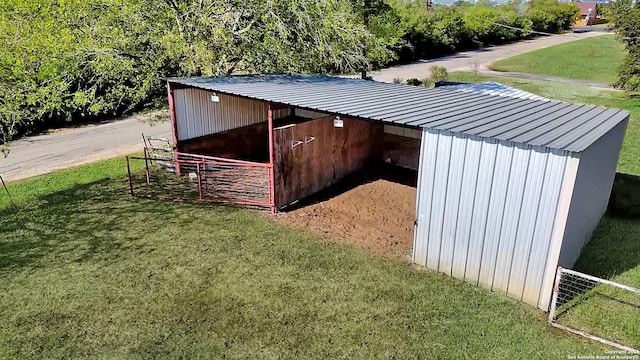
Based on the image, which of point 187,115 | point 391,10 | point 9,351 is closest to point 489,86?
point 391,10

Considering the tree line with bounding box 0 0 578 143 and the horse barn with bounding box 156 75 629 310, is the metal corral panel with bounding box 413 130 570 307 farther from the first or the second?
the tree line with bounding box 0 0 578 143

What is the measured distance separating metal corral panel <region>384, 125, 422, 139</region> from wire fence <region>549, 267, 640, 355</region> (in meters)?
5.89

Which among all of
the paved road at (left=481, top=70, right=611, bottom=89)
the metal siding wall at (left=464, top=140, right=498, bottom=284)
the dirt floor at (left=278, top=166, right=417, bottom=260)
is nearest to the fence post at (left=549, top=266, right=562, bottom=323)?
the metal siding wall at (left=464, top=140, right=498, bottom=284)

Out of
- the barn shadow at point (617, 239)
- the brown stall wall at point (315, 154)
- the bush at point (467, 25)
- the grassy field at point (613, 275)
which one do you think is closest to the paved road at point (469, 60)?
the bush at point (467, 25)

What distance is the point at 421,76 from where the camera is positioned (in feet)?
97.5

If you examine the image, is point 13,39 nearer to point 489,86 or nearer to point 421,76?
point 489,86

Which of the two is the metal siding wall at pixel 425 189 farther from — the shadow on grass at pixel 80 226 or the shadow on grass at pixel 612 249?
→ the shadow on grass at pixel 80 226

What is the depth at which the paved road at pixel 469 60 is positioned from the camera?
101 feet

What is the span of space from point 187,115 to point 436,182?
7.16 meters

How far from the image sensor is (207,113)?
12.2 meters

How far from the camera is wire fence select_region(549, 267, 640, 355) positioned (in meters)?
5.80

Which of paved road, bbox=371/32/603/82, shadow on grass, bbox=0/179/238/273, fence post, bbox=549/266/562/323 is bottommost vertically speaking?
shadow on grass, bbox=0/179/238/273

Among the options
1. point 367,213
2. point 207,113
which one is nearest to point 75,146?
point 207,113

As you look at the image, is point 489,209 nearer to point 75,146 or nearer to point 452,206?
point 452,206
